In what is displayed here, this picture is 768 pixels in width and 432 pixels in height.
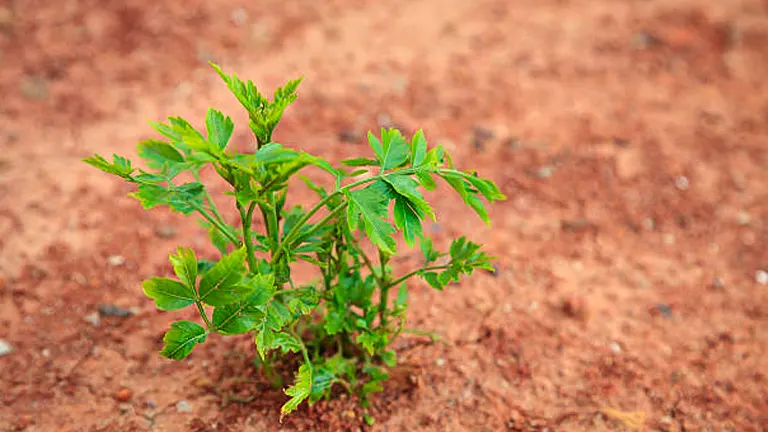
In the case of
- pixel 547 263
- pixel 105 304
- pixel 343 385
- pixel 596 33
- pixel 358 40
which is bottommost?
pixel 343 385

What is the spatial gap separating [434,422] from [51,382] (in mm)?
1298

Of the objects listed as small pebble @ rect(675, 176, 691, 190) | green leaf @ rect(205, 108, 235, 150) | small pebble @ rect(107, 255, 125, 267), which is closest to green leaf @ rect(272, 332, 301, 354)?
green leaf @ rect(205, 108, 235, 150)

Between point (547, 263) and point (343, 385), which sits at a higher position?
point (547, 263)

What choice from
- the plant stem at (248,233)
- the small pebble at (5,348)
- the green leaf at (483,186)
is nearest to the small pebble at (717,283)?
the green leaf at (483,186)

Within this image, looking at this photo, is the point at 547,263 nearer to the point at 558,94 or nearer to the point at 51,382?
the point at 558,94

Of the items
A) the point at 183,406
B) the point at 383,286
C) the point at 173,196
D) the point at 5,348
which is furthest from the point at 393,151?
the point at 5,348

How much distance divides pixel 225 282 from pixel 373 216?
402 millimetres

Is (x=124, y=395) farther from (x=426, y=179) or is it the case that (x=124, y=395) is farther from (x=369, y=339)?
(x=426, y=179)

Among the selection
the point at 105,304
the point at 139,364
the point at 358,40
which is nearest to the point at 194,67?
the point at 358,40

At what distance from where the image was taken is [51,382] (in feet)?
7.91

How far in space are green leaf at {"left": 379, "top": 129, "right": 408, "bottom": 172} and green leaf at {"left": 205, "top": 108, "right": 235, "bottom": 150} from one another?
0.40 meters

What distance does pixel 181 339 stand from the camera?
1805 millimetres

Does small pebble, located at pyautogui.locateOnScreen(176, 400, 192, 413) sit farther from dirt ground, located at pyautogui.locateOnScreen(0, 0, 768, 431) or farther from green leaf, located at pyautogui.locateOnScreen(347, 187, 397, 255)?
green leaf, located at pyautogui.locateOnScreen(347, 187, 397, 255)

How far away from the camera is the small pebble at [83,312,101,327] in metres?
2.68
